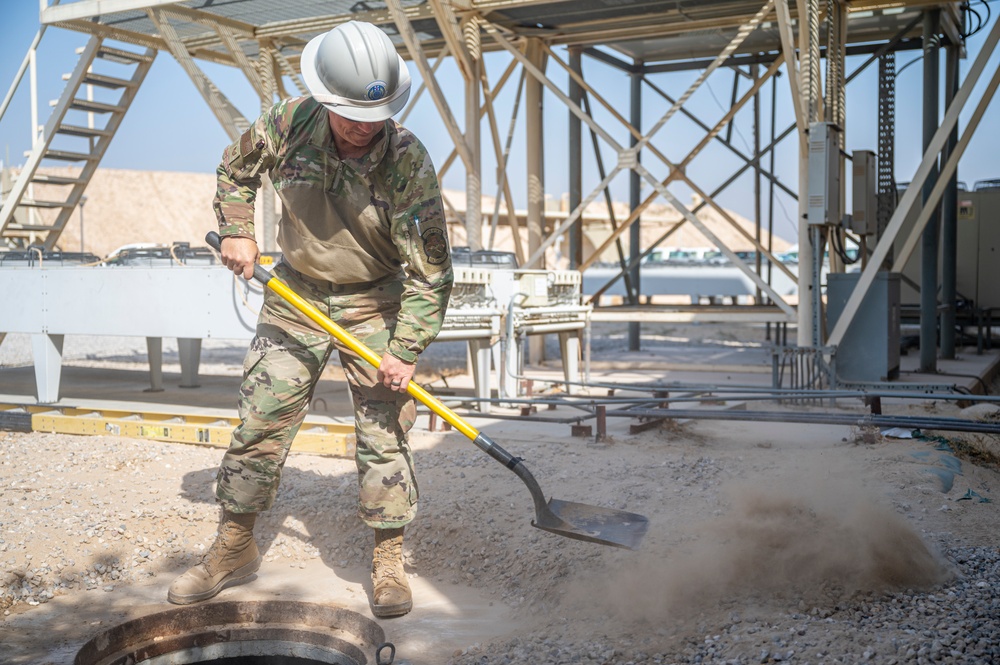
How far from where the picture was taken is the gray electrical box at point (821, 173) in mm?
7879

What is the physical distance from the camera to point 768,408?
770cm

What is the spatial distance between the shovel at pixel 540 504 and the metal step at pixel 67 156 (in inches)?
298

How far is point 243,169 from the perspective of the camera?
3.46 meters

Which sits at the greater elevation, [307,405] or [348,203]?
[348,203]

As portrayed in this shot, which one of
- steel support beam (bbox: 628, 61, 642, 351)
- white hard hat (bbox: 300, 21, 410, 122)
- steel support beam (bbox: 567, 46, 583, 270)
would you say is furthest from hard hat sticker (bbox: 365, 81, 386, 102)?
steel support beam (bbox: 628, 61, 642, 351)

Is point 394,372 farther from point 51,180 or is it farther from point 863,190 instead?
point 51,180

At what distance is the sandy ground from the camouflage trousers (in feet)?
1.61

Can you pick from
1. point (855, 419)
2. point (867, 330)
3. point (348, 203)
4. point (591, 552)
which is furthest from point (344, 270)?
point (867, 330)

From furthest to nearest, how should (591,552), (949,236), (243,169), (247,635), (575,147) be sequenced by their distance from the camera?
(575,147) → (949,236) → (591,552) → (247,635) → (243,169)

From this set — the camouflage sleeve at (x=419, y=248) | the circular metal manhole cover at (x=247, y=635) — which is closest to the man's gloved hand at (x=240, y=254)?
the camouflage sleeve at (x=419, y=248)

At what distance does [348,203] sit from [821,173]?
5.62 metres

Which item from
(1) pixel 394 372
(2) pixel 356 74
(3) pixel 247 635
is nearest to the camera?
(2) pixel 356 74

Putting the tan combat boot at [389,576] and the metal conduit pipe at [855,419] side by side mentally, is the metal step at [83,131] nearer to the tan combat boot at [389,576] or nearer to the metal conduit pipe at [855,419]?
the metal conduit pipe at [855,419]

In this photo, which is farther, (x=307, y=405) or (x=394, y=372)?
(x=307, y=405)
